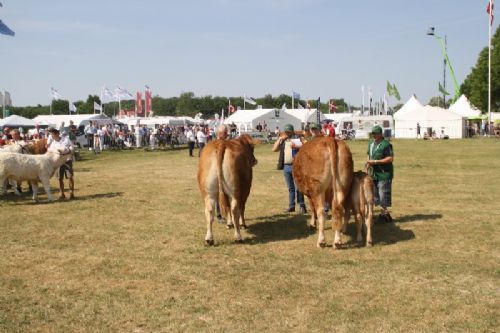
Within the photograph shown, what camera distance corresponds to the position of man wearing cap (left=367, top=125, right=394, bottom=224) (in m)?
9.45

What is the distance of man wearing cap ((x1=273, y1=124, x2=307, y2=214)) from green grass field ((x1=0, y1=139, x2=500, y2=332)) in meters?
0.43

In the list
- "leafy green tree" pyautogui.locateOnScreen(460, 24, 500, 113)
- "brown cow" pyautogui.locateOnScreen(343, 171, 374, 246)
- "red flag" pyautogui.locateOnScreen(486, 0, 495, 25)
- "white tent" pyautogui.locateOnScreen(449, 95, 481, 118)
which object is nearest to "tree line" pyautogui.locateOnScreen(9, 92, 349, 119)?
"white tent" pyautogui.locateOnScreen(449, 95, 481, 118)

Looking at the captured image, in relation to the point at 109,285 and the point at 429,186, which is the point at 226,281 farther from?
the point at 429,186

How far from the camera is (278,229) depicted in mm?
9617

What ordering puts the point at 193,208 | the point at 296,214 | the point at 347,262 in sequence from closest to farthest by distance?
the point at 347,262 < the point at 296,214 < the point at 193,208

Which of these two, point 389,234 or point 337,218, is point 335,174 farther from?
point 389,234

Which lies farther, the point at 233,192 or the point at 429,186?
the point at 429,186

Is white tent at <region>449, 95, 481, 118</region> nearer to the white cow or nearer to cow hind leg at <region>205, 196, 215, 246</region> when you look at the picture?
the white cow

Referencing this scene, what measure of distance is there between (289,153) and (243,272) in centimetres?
456

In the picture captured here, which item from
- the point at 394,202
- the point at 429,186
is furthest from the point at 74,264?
the point at 429,186

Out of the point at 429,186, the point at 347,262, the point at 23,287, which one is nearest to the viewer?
the point at 23,287

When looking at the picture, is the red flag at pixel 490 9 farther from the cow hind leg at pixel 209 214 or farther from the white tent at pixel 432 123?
the cow hind leg at pixel 209 214

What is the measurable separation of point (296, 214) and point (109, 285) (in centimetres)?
543

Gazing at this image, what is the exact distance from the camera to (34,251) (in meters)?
8.12
